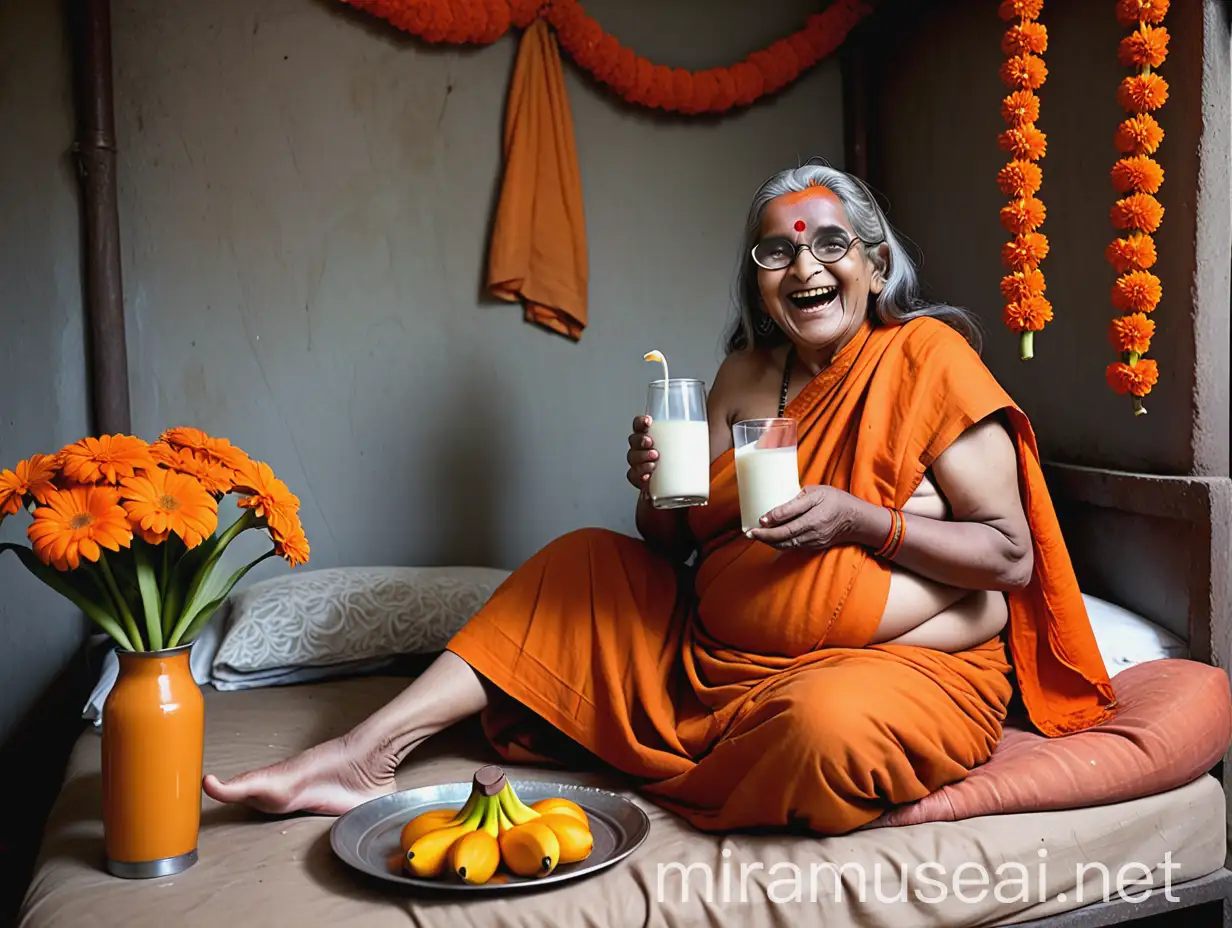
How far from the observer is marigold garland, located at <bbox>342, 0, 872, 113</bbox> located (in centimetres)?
288

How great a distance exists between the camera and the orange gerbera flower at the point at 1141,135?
78.7 inches

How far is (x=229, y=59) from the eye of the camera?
284 centimetres

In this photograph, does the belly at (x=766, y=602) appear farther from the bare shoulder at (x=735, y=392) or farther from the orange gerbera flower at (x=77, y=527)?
the orange gerbera flower at (x=77, y=527)

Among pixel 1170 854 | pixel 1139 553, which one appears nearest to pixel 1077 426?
pixel 1139 553

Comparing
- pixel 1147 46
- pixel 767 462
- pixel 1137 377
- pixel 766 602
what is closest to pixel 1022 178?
A: pixel 1147 46

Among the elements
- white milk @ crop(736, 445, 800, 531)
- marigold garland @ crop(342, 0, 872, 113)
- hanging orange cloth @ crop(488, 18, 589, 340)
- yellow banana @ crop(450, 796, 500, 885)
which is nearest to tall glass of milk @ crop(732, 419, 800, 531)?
white milk @ crop(736, 445, 800, 531)

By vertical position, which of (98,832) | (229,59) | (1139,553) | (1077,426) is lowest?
(98,832)

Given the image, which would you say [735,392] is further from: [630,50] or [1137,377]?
[630,50]

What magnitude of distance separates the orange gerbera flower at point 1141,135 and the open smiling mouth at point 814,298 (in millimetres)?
664

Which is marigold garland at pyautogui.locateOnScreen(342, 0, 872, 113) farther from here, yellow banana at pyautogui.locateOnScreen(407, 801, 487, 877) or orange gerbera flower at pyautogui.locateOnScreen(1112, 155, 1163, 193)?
yellow banana at pyautogui.locateOnScreen(407, 801, 487, 877)

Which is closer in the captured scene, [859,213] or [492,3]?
[859,213]

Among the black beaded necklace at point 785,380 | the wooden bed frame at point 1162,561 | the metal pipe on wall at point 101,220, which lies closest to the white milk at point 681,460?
the black beaded necklace at point 785,380

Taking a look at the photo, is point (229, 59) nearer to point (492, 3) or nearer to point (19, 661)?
point (492, 3)

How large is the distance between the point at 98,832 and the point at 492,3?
233cm
